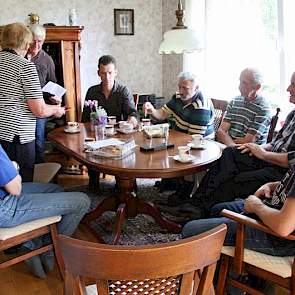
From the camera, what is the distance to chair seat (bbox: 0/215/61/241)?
1967 mm

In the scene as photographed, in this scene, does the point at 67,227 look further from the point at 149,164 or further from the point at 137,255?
the point at 137,255

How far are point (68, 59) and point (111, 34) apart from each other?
86 centimetres

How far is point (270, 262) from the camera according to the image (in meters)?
1.72

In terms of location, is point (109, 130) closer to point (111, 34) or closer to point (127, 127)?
point (127, 127)

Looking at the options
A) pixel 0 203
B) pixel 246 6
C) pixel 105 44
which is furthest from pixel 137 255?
pixel 105 44

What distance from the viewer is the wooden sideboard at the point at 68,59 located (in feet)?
13.6

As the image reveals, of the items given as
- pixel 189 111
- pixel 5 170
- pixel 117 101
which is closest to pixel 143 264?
pixel 5 170

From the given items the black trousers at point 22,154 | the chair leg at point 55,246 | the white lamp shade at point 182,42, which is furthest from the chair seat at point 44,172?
the white lamp shade at point 182,42

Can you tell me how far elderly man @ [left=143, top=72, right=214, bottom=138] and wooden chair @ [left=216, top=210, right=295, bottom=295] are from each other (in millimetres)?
1533

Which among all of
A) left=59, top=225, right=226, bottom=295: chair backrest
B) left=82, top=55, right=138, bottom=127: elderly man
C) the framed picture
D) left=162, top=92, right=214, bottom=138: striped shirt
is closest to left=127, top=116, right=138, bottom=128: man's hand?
left=82, top=55, right=138, bottom=127: elderly man

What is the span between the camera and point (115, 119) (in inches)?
135

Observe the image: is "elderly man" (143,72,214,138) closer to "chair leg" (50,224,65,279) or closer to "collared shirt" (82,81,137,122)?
"collared shirt" (82,81,137,122)

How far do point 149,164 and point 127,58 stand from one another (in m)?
2.97

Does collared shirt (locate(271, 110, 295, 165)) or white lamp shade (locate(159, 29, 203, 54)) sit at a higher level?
white lamp shade (locate(159, 29, 203, 54))
